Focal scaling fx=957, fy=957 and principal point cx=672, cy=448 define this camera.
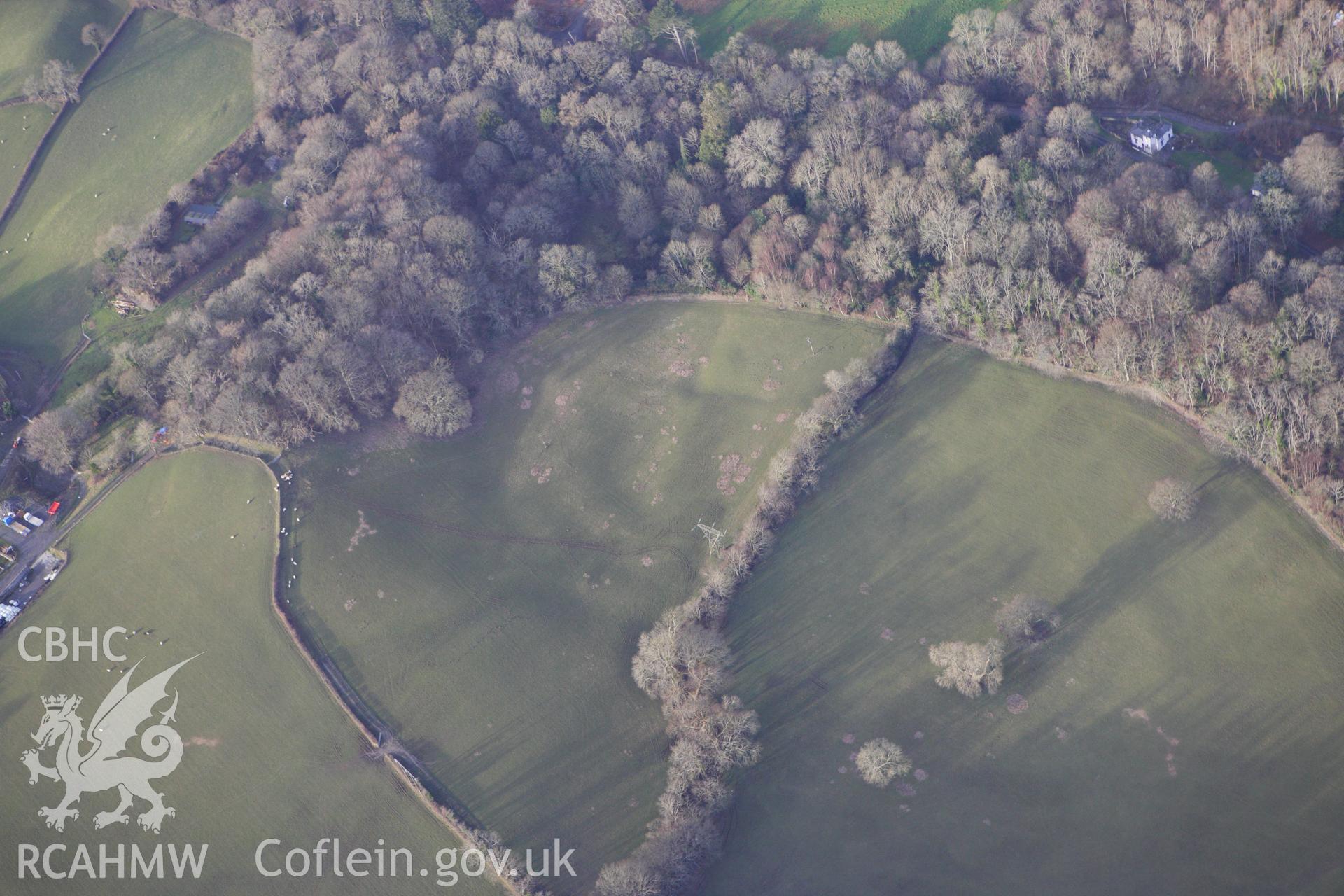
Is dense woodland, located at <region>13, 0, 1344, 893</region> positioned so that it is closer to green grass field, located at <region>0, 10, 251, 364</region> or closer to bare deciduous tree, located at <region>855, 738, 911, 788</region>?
green grass field, located at <region>0, 10, 251, 364</region>

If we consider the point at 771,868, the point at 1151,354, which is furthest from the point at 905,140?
the point at 771,868

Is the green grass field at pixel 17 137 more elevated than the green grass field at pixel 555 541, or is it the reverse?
the green grass field at pixel 17 137

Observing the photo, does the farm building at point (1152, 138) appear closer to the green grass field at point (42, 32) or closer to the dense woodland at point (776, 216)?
the dense woodland at point (776, 216)

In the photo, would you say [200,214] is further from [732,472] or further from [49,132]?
[732,472]

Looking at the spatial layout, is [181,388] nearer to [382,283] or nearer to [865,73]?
[382,283]

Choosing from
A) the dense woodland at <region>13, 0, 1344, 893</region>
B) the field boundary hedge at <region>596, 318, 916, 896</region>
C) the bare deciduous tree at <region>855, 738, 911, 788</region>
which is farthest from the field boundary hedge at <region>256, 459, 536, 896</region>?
the bare deciduous tree at <region>855, 738, 911, 788</region>

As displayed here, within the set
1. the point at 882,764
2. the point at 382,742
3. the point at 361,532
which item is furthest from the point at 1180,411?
the point at 361,532

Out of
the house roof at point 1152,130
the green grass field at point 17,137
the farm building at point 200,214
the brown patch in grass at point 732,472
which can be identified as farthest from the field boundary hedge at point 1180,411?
the green grass field at point 17,137
